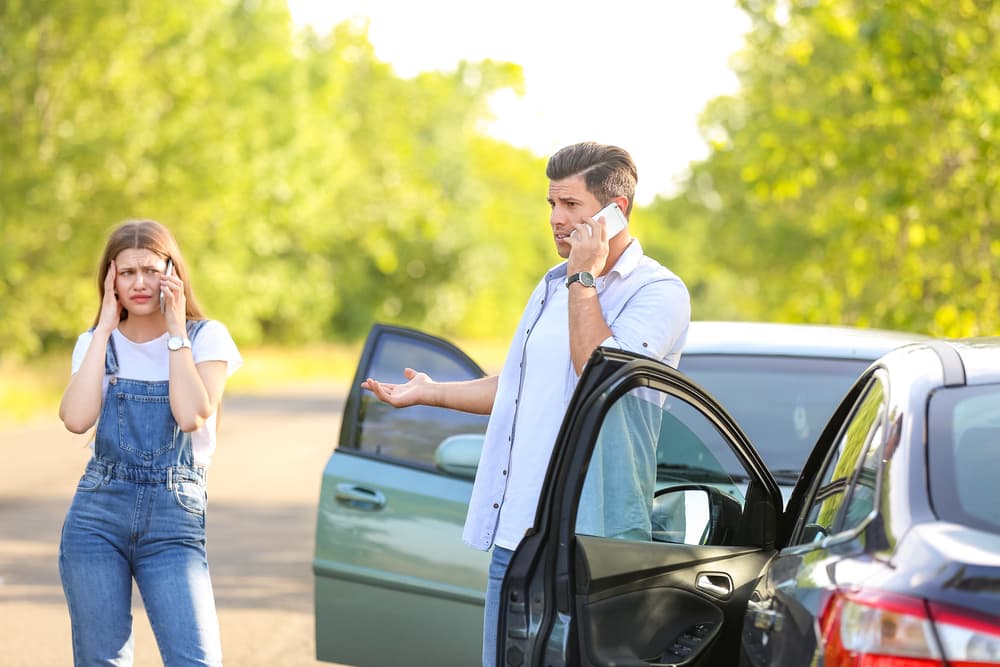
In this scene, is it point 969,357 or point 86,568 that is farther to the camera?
point 86,568

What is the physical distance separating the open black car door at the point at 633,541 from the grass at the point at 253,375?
9.85 metres

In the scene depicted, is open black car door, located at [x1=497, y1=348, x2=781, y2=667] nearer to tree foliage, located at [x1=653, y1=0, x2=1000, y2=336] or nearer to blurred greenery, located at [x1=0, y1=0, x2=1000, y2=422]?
tree foliage, located at [x1=653, y1=0, x2=1000, y2=336]

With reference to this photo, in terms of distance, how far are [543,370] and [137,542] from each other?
1270mm

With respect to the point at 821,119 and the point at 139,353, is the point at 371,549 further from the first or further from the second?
the point at 821,119

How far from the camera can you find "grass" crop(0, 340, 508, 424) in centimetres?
2520

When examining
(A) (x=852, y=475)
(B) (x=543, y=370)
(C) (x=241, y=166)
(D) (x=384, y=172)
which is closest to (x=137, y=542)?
(B) (x=543, y=370)

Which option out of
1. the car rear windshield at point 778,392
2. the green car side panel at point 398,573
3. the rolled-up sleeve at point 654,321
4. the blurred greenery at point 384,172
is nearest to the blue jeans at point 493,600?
the rolled-up sleeve at point 654,321

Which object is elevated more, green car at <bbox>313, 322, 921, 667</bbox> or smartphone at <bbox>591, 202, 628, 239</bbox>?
smartphone at <bbox>591, 202, 628, 239</bbox>

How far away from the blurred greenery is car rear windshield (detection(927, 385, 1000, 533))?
28.0 feet

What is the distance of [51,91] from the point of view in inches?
1185

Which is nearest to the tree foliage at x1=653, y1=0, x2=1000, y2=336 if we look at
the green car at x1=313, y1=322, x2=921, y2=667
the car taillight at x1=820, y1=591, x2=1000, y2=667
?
the green car at x1=313, y1=322, x2=921, y2=667

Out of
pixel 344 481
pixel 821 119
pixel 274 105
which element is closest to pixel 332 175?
pixel 274 105

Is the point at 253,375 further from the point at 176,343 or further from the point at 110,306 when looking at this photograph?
the point at 176,343

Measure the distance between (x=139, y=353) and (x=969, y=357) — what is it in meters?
2.32
